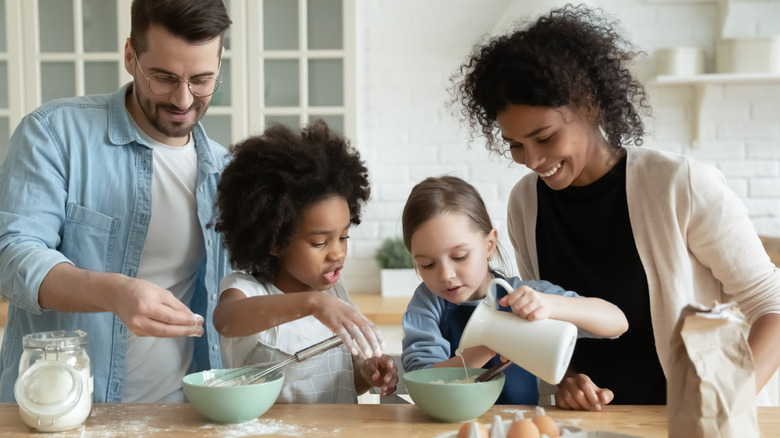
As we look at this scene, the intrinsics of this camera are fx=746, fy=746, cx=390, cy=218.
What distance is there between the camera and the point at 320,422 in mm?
1173

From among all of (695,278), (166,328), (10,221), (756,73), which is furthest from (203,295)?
(756,73)

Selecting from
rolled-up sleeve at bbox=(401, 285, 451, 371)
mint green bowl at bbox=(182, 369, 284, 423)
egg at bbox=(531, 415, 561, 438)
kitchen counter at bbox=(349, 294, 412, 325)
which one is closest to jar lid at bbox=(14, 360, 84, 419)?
mint green bowl at bbox=(182, 369, 284, 423)

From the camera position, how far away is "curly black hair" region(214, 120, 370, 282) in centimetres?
145

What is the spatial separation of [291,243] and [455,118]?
1889mm

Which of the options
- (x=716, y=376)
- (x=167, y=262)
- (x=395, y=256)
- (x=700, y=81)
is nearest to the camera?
(x=716, y=376)

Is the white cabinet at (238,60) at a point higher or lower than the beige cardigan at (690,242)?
higher

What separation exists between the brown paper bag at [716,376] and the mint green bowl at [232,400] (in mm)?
613

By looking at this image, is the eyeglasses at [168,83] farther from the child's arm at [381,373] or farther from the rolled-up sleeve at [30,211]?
the child's arm at [381,373]

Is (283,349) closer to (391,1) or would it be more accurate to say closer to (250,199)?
(250,199)

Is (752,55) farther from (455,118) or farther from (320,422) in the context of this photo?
(320,422)

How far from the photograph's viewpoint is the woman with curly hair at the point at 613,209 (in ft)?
4.28

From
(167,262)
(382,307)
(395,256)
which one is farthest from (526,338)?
(395,256)

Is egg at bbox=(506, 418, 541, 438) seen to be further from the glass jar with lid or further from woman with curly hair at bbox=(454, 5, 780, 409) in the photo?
the glass jar with lid

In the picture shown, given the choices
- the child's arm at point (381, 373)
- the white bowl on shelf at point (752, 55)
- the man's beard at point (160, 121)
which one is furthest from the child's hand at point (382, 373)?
the white bowl on shelf at point (752, 55)
